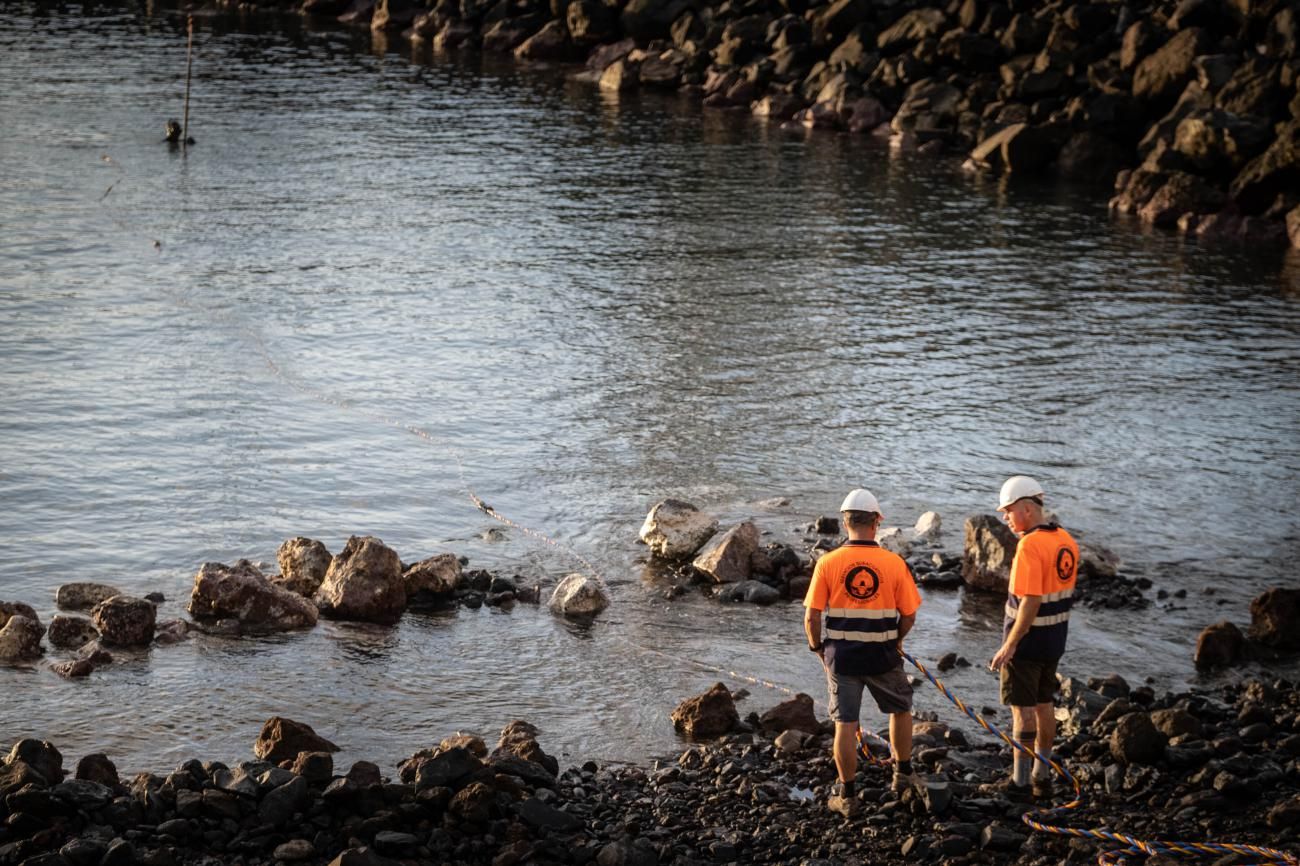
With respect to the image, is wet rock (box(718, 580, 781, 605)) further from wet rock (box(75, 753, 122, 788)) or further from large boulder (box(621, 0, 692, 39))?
large boulder (box(621, 0, 692, 39))

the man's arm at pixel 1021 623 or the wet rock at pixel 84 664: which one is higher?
the man's arm at pixel 1021 623

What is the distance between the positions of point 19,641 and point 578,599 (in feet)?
17.4

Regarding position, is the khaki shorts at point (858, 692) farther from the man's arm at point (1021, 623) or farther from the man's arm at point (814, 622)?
the man's arm at point (1021, 623)

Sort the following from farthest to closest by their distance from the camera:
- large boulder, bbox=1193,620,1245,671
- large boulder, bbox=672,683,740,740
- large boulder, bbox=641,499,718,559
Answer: large boulder, bbox=641,499,718,559 → large boulder, bbox=1193,620,1245,671 → large boulder, bbox=672,683,740,740

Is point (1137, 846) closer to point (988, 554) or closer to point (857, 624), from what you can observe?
point (857, 624)

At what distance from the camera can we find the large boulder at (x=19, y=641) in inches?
559

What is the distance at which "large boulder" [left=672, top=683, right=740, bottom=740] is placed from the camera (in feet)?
41.9

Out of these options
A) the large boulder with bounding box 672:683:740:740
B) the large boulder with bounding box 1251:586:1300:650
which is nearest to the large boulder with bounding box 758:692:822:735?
the large boulder with bounding box 672:683:740:740

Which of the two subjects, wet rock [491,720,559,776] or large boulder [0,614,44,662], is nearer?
wet rock [491,720,559,776]

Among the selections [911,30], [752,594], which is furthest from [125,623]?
[911,30]

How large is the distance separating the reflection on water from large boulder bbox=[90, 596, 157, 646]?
0.22 metres

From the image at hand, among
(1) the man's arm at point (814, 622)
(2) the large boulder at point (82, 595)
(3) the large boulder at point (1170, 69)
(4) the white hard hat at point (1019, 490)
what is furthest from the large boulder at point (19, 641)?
(3) the large boulder at point (1170, 69)

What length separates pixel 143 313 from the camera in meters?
27.6

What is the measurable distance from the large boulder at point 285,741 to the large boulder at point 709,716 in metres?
2.94
